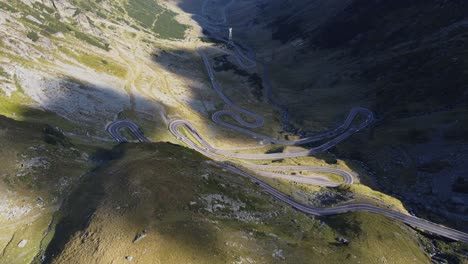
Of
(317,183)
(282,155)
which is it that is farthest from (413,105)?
(317,183)

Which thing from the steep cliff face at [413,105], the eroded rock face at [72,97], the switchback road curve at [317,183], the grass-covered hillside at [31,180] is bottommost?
the grass-covered hillside at [31,180]

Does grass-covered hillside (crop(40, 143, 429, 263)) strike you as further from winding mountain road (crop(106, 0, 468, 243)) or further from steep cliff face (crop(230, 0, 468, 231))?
steep cliff face (crop(230, 0, 468, 231))

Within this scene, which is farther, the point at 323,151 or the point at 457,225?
the point at 323,151

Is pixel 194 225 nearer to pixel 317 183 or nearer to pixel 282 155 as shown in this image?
pixel 317 183

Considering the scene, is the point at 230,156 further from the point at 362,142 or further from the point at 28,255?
the point at 28,255

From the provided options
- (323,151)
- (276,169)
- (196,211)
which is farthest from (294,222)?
(323,151)

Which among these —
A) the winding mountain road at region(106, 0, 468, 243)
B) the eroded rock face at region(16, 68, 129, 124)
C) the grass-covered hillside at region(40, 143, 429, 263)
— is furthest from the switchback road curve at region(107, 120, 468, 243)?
the eroded rock face at region(16, 68, 129, 124)

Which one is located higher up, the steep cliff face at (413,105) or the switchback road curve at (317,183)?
the steep cliff face at (413,105)

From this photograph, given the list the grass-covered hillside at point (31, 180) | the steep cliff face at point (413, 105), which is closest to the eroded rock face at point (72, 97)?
the grass-covered hillside at point (31, 180)

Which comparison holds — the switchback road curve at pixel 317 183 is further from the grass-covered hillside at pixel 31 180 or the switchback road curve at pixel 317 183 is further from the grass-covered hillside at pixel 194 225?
the grass-covered hillside at pixel 31 180
